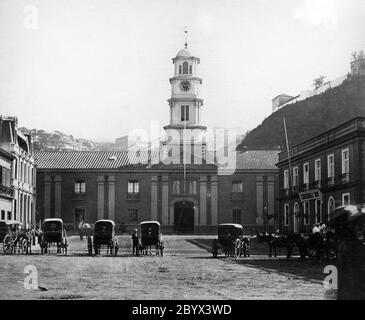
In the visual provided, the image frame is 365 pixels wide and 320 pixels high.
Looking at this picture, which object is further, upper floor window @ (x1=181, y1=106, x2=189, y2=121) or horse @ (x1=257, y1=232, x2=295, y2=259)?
upper floor window @ (x1=181, y1=106, x2=189, y2=121)

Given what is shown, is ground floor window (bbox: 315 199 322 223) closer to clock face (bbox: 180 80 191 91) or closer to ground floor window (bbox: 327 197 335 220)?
ground floor window (bbox: 327 197 335 220)

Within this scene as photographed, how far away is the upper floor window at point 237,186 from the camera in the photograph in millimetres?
59469

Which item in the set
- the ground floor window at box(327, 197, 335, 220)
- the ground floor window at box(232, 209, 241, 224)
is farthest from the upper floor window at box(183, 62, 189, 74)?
the ground floor window at box(327, 197, 335, 220)

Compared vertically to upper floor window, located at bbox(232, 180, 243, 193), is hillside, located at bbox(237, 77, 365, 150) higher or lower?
higher

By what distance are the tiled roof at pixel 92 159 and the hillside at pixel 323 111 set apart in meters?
12.2

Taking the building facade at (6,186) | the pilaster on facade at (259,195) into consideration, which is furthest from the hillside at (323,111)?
the building facade at (6,186)

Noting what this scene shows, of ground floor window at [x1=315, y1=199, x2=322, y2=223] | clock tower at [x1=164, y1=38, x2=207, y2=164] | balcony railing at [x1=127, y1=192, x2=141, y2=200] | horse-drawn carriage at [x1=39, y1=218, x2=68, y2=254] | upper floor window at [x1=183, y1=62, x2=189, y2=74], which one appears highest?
upper floor window at [x1=183, y1=62, x2=189, y2=74]

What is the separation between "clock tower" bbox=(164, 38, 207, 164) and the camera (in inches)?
2335

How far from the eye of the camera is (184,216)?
5916cm

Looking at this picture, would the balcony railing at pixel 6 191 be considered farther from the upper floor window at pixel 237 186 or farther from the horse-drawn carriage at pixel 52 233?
the upper floor window at pixel 237 186

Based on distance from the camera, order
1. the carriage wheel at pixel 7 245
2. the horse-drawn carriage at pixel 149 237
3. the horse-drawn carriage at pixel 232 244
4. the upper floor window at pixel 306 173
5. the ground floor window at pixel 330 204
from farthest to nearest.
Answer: the upper floor window at pixel 306 173
the ground floor window at pixel 330 204
the horse-drawn carriage at pixel 149 237
the carriage wheel at pixel 7 245
the horse-drawn carriage at pixel 232 244

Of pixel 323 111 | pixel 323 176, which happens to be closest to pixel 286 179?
pixel 323 176

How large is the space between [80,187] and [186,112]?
12.5 m

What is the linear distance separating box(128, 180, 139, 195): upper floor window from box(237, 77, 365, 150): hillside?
13323mm
